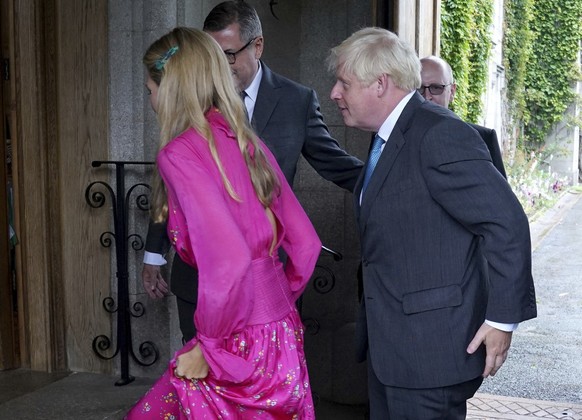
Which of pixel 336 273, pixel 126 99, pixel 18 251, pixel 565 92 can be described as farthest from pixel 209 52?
pixel 565 92

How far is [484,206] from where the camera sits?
7.47ft

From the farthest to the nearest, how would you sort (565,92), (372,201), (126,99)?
(565,92) < (126,99) < (372,201)

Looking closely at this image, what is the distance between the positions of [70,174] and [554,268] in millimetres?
7756

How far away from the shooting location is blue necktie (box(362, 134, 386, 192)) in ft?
8.45

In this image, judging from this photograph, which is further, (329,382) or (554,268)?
(554,268)

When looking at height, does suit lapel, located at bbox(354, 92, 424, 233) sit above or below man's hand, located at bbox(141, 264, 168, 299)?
above

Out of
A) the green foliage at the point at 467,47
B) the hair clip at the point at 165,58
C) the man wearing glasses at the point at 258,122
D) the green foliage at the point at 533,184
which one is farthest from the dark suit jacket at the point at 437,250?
the green foliage at the point at 533,184

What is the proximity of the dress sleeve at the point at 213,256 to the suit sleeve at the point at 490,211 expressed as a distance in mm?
591

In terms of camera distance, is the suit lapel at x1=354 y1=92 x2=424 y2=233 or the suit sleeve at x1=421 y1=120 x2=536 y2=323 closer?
the suit sleeve at x1=421 y1=120 x2=536 y2=323

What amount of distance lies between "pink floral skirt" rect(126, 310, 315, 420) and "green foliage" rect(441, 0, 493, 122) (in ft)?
31.5

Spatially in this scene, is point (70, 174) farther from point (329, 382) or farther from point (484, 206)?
point (484, 206)

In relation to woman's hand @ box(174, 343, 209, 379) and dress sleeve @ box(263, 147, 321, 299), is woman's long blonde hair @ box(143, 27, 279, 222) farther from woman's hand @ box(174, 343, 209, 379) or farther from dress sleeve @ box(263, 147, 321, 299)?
woman's hand @ box(174, 343, 209, 379)

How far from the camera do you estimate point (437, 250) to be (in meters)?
Result: 2.37

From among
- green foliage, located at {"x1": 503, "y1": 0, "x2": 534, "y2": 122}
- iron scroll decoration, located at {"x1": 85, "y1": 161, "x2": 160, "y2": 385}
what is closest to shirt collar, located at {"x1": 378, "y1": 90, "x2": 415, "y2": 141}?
iron scroll decoration, located at {"x1": 85, "y1": 161, "x2": 160, "y2": 385}
